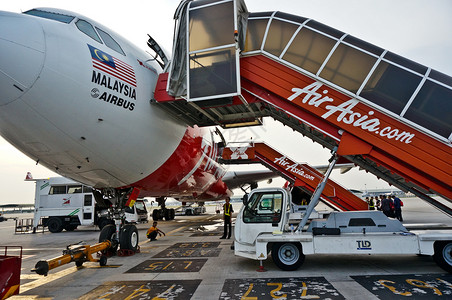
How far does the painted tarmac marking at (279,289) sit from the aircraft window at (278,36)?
5.03m

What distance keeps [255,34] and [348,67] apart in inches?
96.0

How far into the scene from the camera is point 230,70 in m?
6.79

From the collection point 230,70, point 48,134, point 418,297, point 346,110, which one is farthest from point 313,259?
point 48,134

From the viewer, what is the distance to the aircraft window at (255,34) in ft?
23.7

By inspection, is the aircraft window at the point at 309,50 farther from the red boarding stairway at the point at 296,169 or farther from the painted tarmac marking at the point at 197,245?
the red boarding stairway at the point at 296,169

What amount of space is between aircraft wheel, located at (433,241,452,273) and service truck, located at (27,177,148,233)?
1611 cm

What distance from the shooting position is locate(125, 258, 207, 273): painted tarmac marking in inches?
254

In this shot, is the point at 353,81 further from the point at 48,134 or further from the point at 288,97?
Result: the point at 48,134

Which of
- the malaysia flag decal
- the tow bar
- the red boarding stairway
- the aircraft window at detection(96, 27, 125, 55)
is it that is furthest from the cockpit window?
the red boarding stairway

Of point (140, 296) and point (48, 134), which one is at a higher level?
point (48, 134)

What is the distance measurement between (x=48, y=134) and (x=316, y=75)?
18.8ft

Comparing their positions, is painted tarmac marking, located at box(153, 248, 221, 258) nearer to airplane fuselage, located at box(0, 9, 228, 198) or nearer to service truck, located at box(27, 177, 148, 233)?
airplane fuselage, located at box(0, 9, 228, 198)

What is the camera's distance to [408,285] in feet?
16.1

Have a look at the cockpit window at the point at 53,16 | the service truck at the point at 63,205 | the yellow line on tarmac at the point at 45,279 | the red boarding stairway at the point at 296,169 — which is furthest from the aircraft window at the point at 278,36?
the service truck at the point at 63,205
